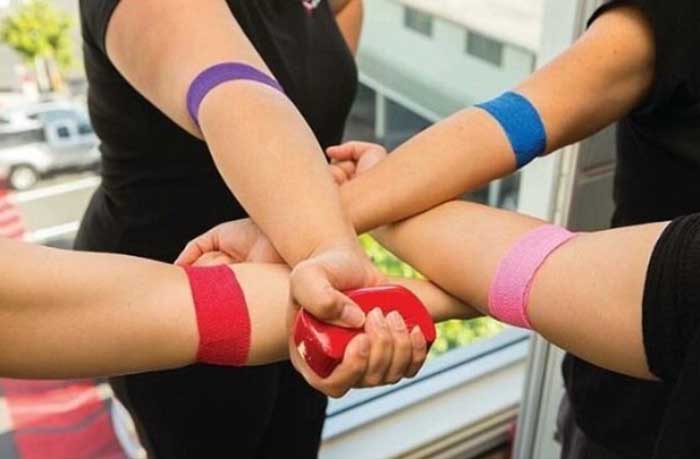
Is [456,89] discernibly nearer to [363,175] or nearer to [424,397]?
[424,397]

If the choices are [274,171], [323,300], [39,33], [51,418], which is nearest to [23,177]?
[39,33]

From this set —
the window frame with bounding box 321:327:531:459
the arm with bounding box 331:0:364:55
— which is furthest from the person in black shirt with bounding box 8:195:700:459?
the window frame with bounding box 321:327:531:459

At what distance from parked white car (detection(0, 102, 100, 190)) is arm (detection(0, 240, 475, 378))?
74 centimetres

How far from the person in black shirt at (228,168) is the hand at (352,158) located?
0.25 feet

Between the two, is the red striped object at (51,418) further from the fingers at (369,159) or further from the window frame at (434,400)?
the fingers at (369,159)

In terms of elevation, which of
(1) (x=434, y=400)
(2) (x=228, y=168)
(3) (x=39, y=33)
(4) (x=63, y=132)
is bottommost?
(1) (x=434, y=400)

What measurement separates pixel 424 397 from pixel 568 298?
1007 mm

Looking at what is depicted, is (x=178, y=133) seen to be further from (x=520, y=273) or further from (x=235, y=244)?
(x=520, y=273)

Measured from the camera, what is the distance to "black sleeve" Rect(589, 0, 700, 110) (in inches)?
28.3

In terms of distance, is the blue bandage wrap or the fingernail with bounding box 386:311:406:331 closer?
the fingernail with bounding box 386:311:406:331

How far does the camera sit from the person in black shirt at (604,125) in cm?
73

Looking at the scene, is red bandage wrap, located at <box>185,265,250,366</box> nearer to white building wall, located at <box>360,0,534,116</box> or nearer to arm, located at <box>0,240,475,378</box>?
arm, located at <box>0,240,475,378</box>

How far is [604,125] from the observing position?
0.80 metres

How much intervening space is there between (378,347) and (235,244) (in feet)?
0.72
